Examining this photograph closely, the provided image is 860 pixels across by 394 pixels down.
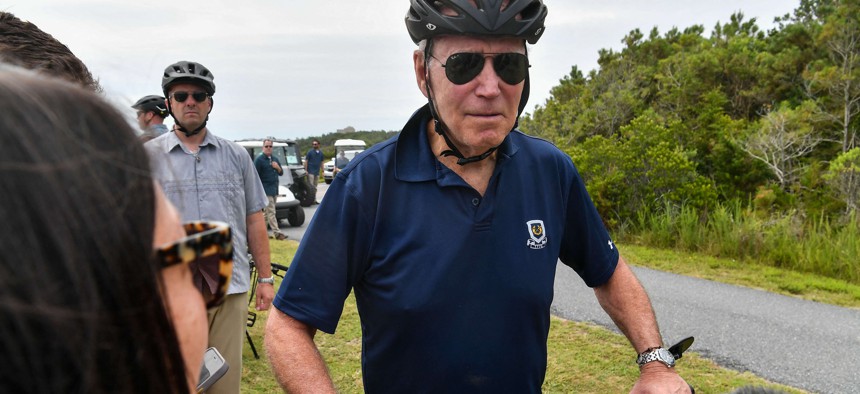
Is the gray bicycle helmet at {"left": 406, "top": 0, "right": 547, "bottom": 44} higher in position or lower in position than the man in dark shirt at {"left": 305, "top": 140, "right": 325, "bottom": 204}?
higher

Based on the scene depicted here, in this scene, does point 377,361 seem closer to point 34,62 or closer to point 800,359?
point 34,62

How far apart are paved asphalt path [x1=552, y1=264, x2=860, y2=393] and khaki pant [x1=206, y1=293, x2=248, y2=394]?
3815 millimetres

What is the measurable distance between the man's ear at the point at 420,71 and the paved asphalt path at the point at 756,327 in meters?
4.39

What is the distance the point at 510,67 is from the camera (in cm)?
223

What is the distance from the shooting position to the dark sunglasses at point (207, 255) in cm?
89

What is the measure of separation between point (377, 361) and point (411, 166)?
0.62 metres

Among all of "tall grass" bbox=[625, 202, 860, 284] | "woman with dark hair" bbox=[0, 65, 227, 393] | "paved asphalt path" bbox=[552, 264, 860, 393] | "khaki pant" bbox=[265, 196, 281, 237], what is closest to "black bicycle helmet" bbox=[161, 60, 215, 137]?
"woman with dark hair" bbox=[0, 65, 227, 393]

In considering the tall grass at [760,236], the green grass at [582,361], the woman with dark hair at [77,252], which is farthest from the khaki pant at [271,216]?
the woman with dark hair at [77,252]

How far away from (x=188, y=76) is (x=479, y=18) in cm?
303

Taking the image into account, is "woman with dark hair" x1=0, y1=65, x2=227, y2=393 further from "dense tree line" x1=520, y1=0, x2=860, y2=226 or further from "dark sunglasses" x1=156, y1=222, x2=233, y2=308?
"dense tree line" x1=520, y1=0, x2=860, y2=226

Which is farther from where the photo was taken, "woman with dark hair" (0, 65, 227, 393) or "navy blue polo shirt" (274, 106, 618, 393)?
"navy blue polo shirt" (274, 106, 618, 393)

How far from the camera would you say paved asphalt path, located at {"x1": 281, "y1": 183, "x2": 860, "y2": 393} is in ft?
18.3

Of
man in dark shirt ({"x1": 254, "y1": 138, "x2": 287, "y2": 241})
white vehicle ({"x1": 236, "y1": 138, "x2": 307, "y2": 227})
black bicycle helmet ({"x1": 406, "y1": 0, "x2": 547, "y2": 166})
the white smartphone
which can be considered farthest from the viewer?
white vehicle ({"x1": 236, "y1": 138, "x2": 307, "y2": 227})

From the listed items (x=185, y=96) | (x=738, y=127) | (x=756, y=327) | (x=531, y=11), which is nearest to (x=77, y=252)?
(x=531, y=11)
